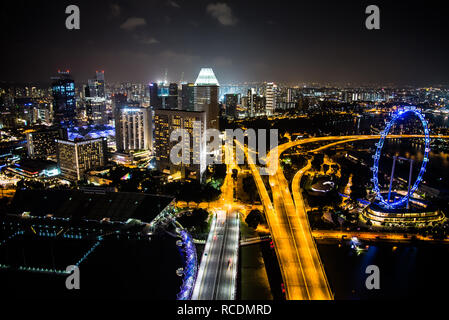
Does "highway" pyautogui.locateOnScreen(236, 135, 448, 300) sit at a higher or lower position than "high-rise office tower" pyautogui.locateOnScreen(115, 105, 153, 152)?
lower

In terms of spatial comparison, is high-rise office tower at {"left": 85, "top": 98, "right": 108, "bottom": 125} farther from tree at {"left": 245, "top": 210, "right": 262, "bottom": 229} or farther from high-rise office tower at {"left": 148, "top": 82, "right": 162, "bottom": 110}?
tree at {"left": 245, "top": 210, "right": 262, "bottom": 229}

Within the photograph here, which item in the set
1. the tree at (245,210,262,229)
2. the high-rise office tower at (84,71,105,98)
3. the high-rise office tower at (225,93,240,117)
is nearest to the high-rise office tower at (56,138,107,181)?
the tree at (245,210,262,229)

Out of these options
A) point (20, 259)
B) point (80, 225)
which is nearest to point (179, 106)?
point (80, 225)

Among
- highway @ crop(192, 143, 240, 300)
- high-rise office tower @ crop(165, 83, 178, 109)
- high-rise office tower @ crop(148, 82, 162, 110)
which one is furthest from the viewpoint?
high-rise office tower @ crop(165, 83, 178, 109)

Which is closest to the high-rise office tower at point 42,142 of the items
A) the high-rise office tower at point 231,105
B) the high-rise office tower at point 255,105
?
the high-rise office tower at point 231,105

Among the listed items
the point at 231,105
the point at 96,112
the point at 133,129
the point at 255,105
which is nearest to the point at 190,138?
the point at 133,129

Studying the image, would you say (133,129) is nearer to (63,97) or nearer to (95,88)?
(63,97)
